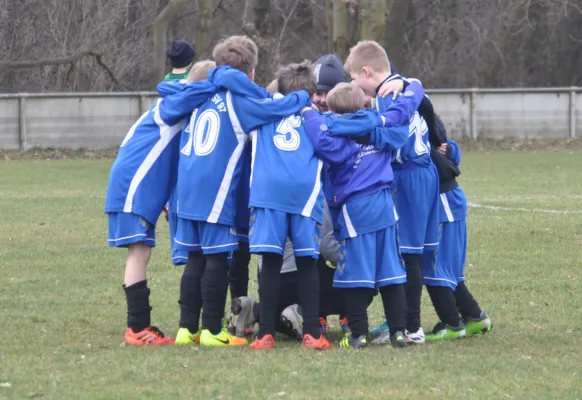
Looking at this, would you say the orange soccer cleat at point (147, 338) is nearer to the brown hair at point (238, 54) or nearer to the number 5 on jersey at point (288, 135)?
the number 5 on jersey at point (288, 135)

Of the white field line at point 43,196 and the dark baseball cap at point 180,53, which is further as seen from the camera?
the white field line at point 43,196

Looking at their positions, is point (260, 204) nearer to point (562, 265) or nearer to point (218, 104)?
point (218, 104)

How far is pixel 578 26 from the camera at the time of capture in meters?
38.3

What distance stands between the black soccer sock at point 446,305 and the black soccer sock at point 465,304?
0.22 m

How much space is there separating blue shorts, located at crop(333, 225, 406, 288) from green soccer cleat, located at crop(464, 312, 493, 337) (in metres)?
0.86

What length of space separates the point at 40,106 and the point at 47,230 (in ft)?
49.3

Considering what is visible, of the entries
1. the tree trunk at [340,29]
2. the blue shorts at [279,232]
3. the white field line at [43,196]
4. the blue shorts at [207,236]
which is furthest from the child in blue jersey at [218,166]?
the tree trunk at [340,29]

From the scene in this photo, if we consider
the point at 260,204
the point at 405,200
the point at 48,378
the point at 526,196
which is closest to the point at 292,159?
the point at 260,204

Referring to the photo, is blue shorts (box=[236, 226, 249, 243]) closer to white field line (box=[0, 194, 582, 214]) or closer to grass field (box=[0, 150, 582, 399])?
grass field (box=[0, 150, 582, 399])

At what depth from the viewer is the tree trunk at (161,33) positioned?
30391 mm

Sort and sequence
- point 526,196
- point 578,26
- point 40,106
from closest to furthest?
1. point 526,196
2. point 40,106
3. point 578,26

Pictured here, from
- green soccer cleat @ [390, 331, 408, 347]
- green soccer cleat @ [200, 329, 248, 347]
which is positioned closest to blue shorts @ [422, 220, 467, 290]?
green soccer cleat @ [390, 331, 408, 347]

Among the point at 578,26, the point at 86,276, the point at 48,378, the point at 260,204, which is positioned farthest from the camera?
the point at 578,26

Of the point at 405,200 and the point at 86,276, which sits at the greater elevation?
the point at 405,200
